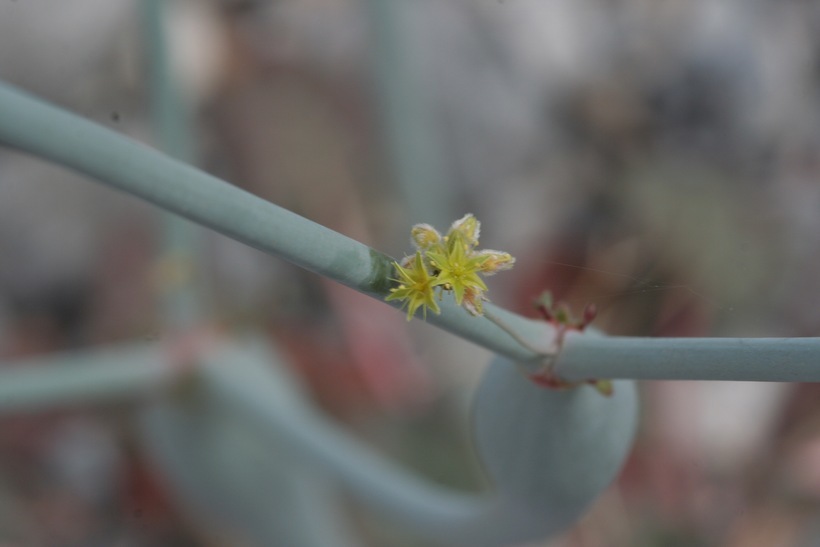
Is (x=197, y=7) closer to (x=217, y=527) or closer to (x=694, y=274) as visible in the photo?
(x=217, y=527)

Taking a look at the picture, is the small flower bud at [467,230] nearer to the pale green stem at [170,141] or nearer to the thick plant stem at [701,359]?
the thick plant stem at [701,359]

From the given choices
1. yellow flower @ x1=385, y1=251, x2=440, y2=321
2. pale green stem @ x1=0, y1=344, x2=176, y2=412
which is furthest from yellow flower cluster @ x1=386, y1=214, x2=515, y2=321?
pale green stem @ x1=0, y1=344, x2=176, y2=412

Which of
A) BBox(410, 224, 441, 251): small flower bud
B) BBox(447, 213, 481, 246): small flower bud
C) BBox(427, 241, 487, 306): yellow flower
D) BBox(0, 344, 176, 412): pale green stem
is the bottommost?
BBox(427, 241, 487, 306): yellow flower

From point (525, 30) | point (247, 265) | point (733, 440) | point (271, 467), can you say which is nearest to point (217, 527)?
point (271, 467)

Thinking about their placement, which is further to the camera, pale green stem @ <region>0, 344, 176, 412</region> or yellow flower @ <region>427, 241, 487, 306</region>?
pale green stem @ <region>0, 344, 176, 412</region>

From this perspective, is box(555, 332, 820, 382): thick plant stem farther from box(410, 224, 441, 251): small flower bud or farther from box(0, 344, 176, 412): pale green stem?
box(0, 344, 176, 412): pale green stem

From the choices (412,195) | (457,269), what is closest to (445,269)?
(457,269)

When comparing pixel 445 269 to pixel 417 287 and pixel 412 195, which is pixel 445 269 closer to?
pixel 417 287
